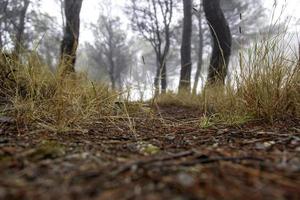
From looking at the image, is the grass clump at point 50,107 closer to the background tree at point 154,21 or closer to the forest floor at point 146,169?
the forest floor at point 146,169

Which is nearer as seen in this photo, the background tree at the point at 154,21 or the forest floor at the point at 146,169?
the forest floor at the point at 146,169

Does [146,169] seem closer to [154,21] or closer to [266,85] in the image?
[266,85]

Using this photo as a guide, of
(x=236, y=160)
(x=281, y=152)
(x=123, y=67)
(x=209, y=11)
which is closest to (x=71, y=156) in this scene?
(x=236, y=160)

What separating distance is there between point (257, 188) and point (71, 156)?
1.38 feet

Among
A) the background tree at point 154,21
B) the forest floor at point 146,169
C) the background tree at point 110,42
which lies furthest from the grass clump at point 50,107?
the background tree at point 110,42

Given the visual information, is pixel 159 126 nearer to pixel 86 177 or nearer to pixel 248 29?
pixel 86 177

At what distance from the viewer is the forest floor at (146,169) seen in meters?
0.47

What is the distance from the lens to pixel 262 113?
4.15ft

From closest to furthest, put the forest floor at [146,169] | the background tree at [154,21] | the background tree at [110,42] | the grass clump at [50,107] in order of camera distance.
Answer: the forest floor at [146,169], the grass clump at [50,107], the background tree at [154,21], the background tree at [110,42]

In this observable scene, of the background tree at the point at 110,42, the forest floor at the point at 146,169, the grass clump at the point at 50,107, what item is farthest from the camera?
the background tree at the point at 110,42

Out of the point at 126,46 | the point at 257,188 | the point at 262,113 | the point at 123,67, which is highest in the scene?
the point at 126,46

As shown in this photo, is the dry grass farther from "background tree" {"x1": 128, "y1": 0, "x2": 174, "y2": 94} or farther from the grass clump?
"background tree" {"x1": 128, "y1": 0, "x2": 174, "y2": 94}

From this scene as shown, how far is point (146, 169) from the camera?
1.86ft

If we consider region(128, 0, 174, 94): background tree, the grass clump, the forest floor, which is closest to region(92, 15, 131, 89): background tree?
region(128, 0, 174, 94): background tree
